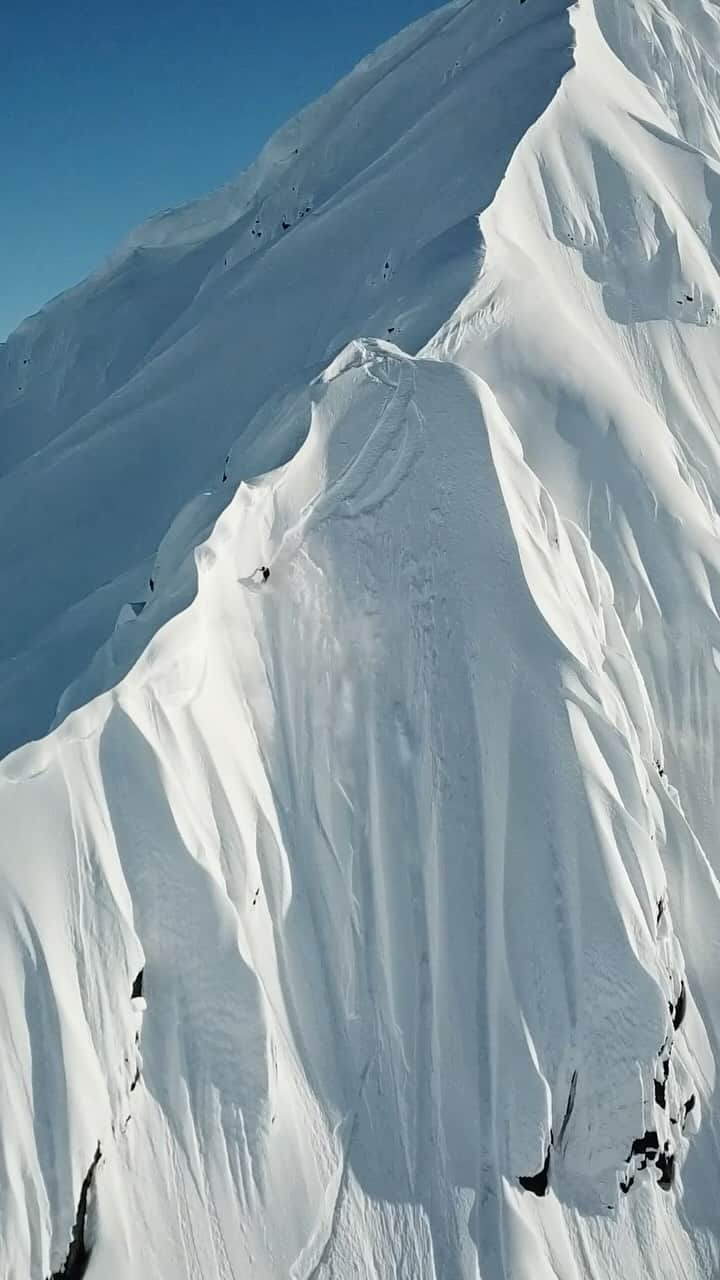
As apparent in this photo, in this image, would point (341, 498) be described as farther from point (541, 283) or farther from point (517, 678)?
point (541, 283)

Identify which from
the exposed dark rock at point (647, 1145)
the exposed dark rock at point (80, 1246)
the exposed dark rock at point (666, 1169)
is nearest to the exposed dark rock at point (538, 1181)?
the exposed dark rock at point (647, 1145)

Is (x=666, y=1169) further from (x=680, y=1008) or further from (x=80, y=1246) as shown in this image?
(x=80, y=1246)

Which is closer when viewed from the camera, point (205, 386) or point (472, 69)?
point (205, 386)

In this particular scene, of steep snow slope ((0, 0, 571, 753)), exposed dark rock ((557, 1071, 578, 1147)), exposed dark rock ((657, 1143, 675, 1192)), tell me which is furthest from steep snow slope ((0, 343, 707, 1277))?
steep snow slope ((0, 0, 571, 753))

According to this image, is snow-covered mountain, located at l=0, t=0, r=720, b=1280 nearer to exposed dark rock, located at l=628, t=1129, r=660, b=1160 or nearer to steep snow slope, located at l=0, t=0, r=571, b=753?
exposed dark rock, located at l=628, t=1129, r=660, b=1160

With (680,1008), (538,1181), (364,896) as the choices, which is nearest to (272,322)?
(364,896)

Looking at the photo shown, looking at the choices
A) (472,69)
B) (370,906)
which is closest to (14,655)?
(370,906)
